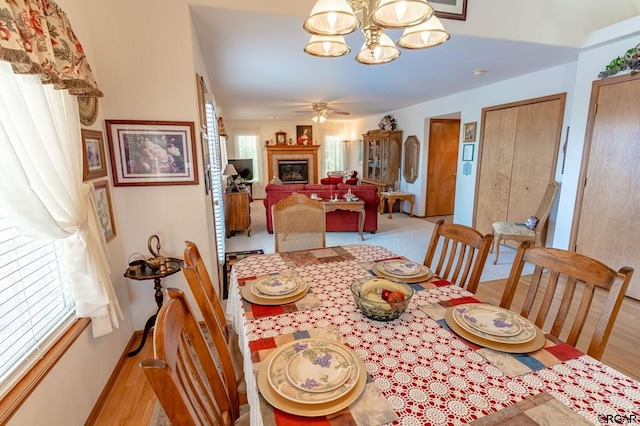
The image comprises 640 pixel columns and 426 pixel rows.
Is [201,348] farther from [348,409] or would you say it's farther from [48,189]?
[48,189]

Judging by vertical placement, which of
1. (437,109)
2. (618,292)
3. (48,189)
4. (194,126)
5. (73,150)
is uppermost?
(437,109)

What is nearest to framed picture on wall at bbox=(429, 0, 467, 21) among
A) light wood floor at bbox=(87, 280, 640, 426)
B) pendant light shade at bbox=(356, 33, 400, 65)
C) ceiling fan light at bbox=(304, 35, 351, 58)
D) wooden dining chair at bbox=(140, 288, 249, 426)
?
pendant light shade at bbox=(356, 33, 400, 65)

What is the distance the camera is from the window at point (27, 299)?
1.10 metres

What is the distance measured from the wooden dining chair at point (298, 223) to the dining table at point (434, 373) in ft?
2.76

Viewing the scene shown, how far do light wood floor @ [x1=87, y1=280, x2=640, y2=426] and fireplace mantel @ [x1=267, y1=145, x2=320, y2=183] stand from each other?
7042 millimetres

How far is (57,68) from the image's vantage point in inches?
48.8

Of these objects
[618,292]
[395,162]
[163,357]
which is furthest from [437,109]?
[163,357]

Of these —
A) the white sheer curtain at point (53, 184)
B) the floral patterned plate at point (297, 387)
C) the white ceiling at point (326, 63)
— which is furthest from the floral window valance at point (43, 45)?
the floral patterned plate at point (297, 387)

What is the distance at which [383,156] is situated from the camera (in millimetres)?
7164

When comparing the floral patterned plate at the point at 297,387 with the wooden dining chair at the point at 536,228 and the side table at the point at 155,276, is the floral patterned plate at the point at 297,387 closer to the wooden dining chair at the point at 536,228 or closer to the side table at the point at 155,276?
the side table at the point at 155,276

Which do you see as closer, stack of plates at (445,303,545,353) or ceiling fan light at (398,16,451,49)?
stack of plates at (445,303,545,353)

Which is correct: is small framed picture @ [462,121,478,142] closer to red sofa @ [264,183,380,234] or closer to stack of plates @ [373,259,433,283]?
red sofa @ [264,183,380,234]

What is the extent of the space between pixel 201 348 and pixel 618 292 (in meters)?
1.39

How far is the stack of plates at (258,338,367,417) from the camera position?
2.47 ft
